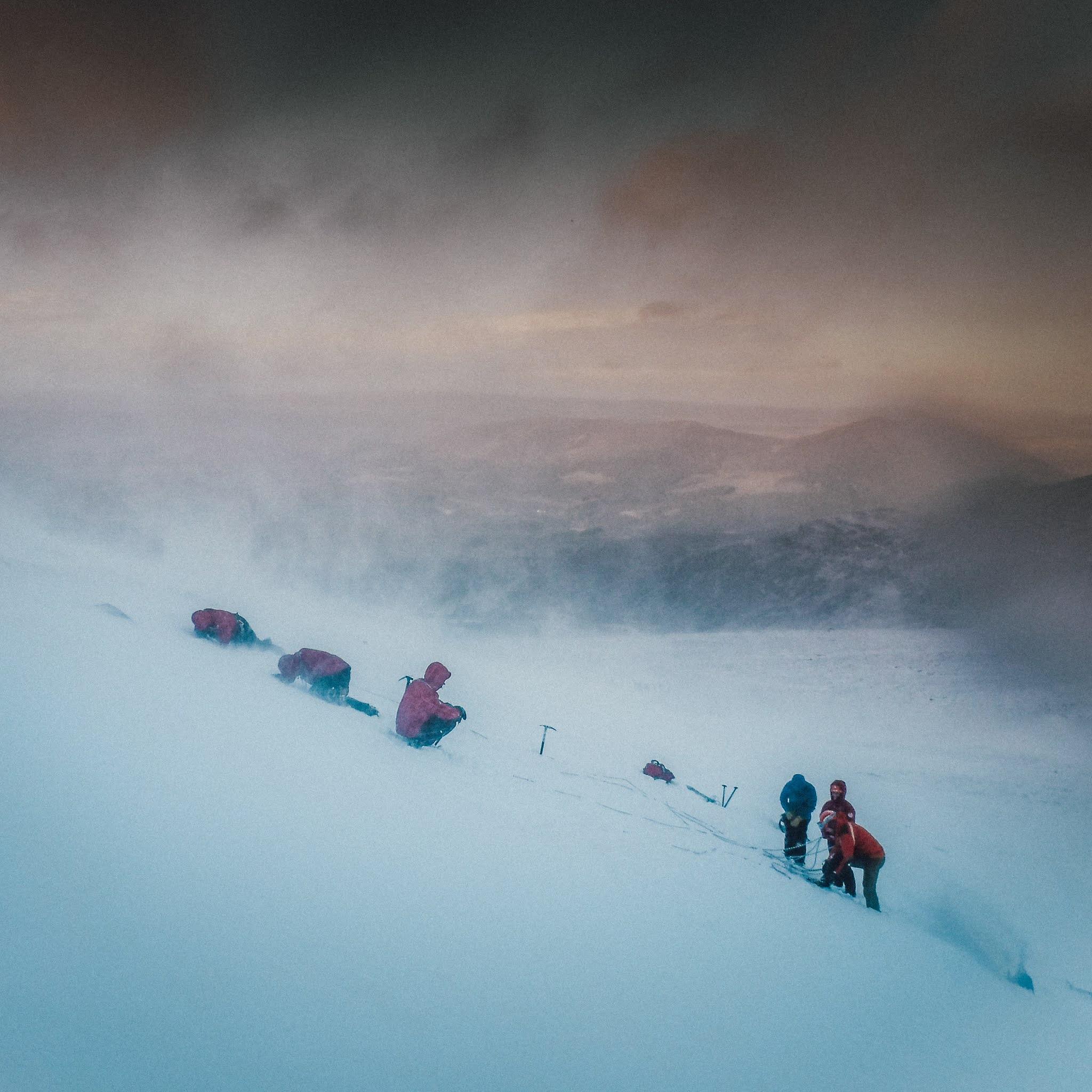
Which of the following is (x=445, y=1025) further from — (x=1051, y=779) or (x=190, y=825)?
(x=1051, y=779)

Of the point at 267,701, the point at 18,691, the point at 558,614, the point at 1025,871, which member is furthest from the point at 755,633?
the point at 18,691

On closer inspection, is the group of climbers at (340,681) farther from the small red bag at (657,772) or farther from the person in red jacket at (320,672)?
the small red bag at (657,772)

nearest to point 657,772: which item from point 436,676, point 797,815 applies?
point 797,815

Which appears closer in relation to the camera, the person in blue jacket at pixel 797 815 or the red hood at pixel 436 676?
the person in blue jacket at pixel 797 815

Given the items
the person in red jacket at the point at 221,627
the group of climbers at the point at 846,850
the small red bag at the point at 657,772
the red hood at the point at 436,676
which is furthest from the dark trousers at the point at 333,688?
the small red bag at the point at 657,772

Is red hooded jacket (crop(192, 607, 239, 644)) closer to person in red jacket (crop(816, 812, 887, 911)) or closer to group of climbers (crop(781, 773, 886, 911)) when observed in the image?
group of climbers (crop(781, 773, 886, 911))

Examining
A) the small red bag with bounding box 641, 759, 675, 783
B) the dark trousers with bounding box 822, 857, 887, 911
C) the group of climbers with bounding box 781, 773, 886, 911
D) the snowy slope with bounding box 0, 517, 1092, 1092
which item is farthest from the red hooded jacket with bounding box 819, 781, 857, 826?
the small red bag with bounding box 641, 759, 675, 783

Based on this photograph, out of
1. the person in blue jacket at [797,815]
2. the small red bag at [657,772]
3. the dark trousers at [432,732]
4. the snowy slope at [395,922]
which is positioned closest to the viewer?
the snowy slope at [395,922]

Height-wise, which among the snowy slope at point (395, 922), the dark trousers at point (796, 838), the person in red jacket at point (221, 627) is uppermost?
the person in red jacket at point (221, 627)
